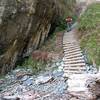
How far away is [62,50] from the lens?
60.5 feet

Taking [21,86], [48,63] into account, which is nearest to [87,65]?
[48,63]

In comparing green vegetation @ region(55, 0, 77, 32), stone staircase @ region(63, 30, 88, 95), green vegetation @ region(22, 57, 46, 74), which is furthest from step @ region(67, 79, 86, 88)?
green vegetation @ region(55, 0, 77, 32)

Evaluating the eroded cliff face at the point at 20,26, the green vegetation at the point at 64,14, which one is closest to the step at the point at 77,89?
the eroded cliff face at the point at 20,26

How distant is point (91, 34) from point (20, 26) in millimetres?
4522

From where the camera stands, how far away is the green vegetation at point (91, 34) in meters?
16.5

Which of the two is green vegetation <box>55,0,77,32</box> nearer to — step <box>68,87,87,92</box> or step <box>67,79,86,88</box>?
step <box>67,79,86,88</box>

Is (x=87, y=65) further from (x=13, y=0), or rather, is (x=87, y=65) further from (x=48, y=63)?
(x=13, y=0)

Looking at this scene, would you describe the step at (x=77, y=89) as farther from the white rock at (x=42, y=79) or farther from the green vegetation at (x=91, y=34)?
the green vegetation at (x=91, y=34)

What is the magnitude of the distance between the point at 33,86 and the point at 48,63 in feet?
10.4

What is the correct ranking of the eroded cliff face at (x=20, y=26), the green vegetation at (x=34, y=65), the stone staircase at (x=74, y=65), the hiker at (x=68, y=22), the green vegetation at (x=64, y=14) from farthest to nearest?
the green vegetation at (x=64, y=14), the hiker at (x=68, y=22), the green vegetation at (x=34, y=65), the eroded cliff face at (x=20, y=26), the stone staircase at (x=74, y=65)

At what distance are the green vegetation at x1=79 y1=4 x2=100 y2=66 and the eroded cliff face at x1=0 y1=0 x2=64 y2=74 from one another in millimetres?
2359

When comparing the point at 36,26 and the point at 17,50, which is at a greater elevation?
the point at 36,26

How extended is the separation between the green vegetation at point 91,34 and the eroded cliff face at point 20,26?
2.36m

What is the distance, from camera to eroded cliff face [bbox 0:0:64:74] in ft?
Answer: 51.6
